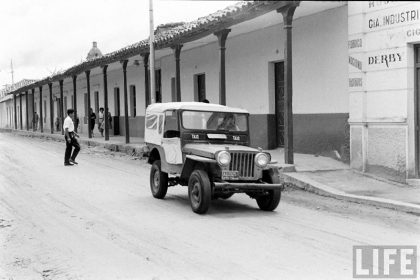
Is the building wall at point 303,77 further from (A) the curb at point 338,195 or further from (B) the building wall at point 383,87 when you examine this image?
(A) the curb at point 338,195

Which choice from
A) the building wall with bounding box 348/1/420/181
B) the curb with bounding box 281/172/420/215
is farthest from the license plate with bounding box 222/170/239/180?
the building wall with bounding box 348/1/420/181

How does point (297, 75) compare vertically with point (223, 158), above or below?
above

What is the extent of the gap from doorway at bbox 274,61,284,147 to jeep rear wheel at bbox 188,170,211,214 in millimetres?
7828

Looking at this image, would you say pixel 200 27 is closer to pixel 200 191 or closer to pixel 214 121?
pixel 214 121

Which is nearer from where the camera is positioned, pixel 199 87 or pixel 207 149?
pixel 207 149

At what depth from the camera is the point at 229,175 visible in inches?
311

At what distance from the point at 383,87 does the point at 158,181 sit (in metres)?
5.20

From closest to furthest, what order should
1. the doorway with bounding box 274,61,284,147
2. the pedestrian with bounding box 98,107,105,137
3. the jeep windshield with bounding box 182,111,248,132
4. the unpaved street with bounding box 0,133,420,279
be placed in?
the unpaved street with bounding box 0,133,420,279, the jeep windshield with bounding box 182,111,248,132, the doorway with bounding box 274,61,284,147, the pedestrian with bounding box 98,107,105,137

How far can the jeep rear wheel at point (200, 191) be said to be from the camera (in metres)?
7.73

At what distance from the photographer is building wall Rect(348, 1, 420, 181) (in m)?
10.4

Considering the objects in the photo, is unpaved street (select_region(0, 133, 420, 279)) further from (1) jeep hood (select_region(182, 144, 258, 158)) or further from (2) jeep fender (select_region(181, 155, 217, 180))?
(1) jeep hood (select_region(182, 144, 258, 158))

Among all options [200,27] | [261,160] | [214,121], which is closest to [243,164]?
[261,160]

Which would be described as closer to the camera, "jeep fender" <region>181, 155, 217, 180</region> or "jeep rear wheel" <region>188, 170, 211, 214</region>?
"jeep rear wheel" <region>188, 170, 211, 214</region>

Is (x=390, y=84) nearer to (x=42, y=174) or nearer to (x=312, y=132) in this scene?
(x=312, y=132)
